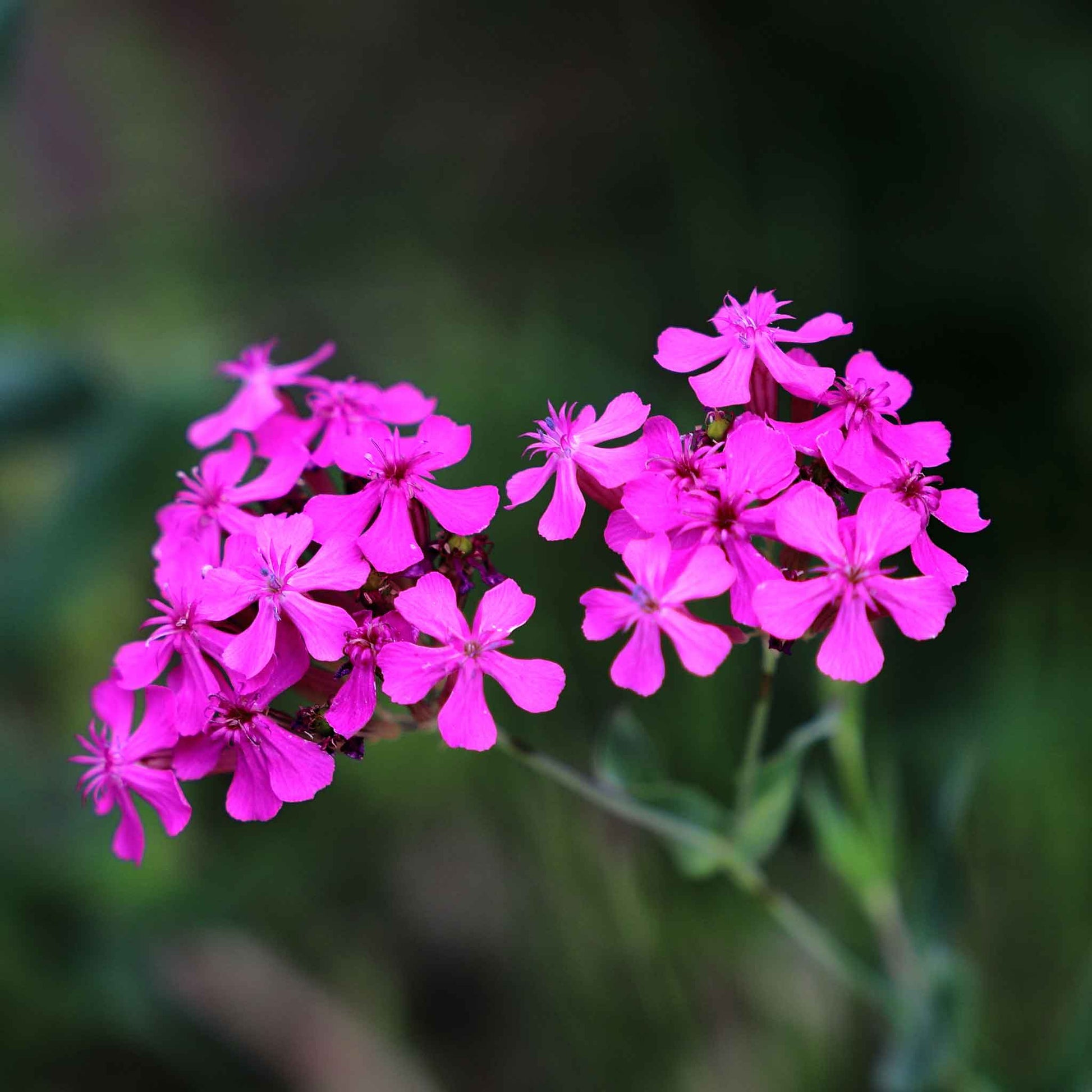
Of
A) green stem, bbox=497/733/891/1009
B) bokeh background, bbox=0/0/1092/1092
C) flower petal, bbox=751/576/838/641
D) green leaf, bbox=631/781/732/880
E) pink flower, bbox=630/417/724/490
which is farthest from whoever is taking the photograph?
bokeh background, bbox=0/0/1092/1092

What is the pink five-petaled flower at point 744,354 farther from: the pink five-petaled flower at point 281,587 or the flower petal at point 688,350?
the pink five-petaled flower at point 281,587

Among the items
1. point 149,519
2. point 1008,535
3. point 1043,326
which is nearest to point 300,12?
point 149,519

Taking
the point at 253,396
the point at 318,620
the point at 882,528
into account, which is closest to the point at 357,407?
the point at 253,396


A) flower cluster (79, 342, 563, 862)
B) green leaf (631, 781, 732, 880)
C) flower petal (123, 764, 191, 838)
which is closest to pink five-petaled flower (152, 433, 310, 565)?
flower cluster (79, 342, 563, 862)

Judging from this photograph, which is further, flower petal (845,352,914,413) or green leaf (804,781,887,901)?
green leaf (804,781,887,901)

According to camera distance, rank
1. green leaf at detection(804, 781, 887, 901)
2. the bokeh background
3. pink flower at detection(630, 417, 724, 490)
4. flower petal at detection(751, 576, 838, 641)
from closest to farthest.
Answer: flower petal at detection(751, 576, 838, 641) → pink flower at detection(630, 417, 724, 490) → green leaf at detection(804, 781, 887, 901) → the bokeh background

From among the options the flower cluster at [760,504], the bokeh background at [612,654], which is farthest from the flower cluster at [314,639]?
the bokeh background at [612,654]

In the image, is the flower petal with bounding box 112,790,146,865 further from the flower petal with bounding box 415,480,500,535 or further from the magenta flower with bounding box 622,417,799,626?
the magenta flower with bounding box 622,417,799,626
